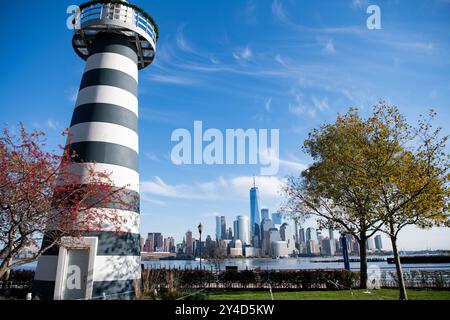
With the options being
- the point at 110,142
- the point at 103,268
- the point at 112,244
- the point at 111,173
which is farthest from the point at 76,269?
the point at 110,142

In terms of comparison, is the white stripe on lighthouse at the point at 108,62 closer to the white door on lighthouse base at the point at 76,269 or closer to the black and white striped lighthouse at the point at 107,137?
the black and white striped lighthouse at the point at 107,137

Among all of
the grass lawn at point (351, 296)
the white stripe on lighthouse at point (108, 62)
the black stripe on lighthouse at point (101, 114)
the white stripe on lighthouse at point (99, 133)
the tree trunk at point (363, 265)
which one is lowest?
the grass lawn at point (351, 296)

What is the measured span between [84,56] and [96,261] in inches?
473

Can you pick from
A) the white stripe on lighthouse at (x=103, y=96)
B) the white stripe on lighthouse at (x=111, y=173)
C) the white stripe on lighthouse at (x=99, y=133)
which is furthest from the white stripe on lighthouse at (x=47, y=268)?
the white stripe on lighthouse at (x=103, y=96)

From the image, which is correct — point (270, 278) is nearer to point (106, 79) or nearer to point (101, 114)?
point (101, 114)

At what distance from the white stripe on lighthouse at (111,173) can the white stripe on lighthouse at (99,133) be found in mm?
1247

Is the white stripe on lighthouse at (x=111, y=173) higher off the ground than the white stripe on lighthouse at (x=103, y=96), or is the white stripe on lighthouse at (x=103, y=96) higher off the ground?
the white stripe on lighthouse at (x=103, y=96)

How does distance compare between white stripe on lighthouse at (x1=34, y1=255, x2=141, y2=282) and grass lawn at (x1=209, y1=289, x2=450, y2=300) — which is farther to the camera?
grass lawn at (x1=209, y1=289, x2=450, y2=300)

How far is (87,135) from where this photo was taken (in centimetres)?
1236

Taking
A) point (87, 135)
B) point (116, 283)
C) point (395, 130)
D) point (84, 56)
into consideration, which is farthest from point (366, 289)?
point (84, 56)

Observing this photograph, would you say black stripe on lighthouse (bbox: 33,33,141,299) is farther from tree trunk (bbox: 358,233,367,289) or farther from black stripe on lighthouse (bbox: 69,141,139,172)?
tree trunk (bbox: 358,233,367,289)

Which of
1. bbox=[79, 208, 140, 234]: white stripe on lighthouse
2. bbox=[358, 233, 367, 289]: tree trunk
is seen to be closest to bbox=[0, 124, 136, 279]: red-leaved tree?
bbox=[79, 208, 140, 234]: white stripe on lighthouse

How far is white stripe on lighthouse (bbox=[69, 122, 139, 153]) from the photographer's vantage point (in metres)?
12.3

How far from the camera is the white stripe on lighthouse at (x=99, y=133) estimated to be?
40.5 ft
